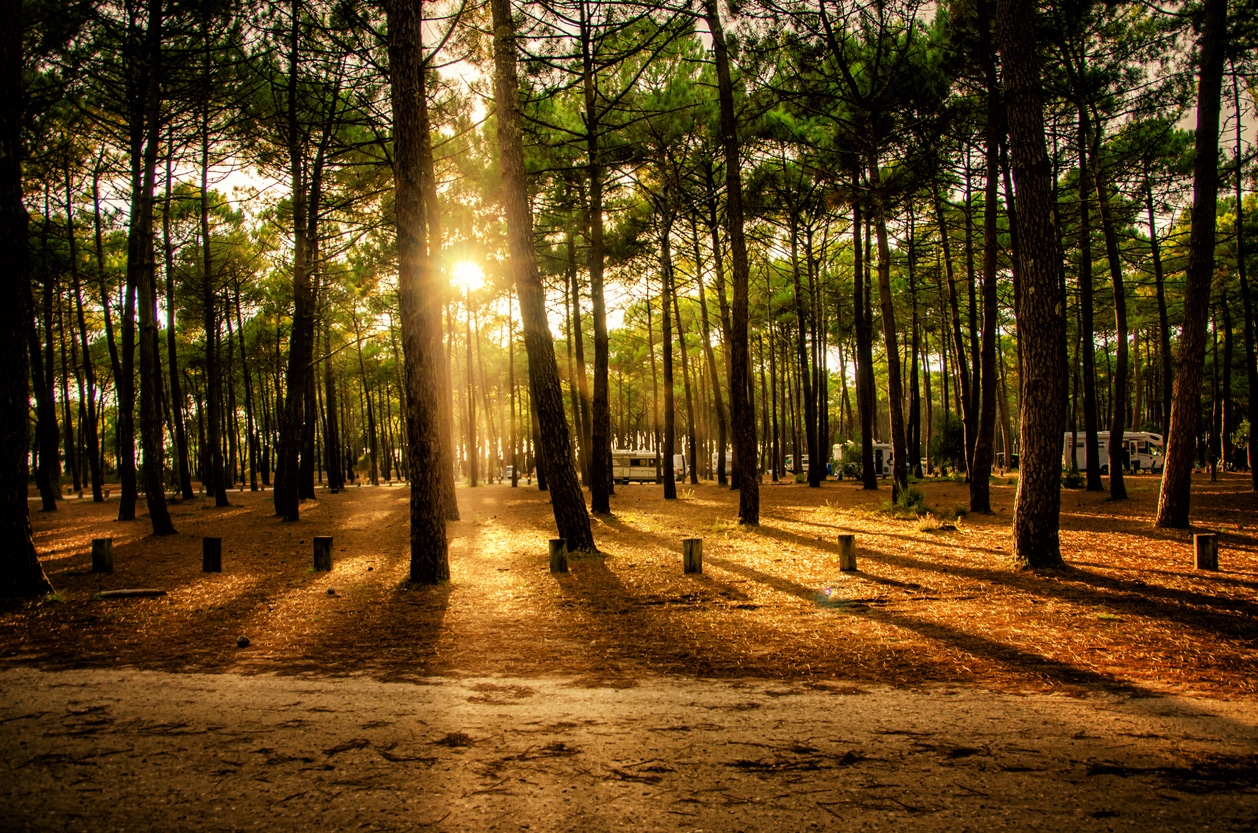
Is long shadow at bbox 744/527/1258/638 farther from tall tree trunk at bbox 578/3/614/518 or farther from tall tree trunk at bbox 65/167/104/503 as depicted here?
tall tree trunk at bbox 65/167/104/503

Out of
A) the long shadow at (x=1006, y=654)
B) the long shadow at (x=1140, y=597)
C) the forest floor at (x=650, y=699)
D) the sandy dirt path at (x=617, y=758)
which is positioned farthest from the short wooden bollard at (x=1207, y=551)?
the sandy dirt path at (x=617, y=758)

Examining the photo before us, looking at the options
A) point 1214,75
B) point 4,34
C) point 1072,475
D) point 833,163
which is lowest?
point 1072,475

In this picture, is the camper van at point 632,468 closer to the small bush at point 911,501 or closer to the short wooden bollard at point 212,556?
the small bush at point 911,501

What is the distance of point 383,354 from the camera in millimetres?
43031

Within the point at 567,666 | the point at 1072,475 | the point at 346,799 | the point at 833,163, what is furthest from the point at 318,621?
the point at 1072,475

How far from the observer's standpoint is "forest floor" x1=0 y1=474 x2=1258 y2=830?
2752 millimetres

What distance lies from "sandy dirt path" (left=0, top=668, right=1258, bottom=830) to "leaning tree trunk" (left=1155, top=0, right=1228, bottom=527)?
24.4 ft

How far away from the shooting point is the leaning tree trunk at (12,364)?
6.33 metres

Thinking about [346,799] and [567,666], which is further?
[567,666]

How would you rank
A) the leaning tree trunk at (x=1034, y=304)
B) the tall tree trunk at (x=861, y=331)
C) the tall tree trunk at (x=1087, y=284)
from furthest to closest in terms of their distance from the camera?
the tall tree trunk at (x=861, y=331) < the tall tree trunk at (x=1087, y=284) < the leaning tree trunk at (x=1034, y=304)

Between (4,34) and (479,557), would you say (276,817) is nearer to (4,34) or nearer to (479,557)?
(479,557)

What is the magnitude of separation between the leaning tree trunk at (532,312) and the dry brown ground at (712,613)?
94 centimetres

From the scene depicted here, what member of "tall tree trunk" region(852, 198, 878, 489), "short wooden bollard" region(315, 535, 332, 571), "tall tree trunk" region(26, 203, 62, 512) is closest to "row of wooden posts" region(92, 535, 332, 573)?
"short wooden bollard" region(315, 535, 332, 571)

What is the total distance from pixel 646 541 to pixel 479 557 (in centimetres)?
286
